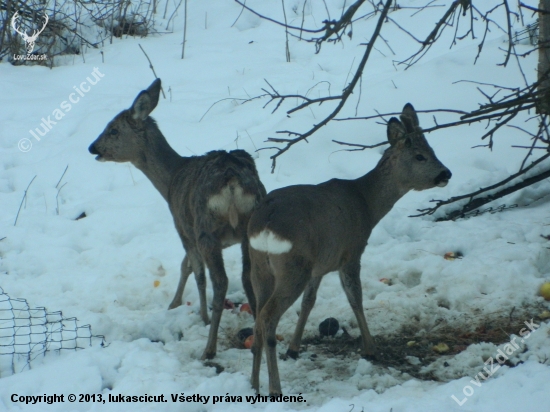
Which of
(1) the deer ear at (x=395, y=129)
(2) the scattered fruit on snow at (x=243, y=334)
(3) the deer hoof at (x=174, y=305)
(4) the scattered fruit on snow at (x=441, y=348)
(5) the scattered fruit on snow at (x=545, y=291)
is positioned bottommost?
(4) the scattered fruit on snow at (x=441, y=348)

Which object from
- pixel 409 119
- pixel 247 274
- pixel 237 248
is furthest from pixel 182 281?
pixel 409 119

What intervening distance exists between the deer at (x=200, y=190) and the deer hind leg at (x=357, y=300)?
30.3 inches

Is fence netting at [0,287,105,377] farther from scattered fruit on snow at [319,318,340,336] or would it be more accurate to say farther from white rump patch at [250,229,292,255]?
scattered fruit on snow at [319,318,340,336]

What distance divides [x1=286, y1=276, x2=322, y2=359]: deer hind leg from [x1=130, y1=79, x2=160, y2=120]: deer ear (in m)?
2.68

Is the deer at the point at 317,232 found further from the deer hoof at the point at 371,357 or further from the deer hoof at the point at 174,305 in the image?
the deer hoof at the point at 174,305

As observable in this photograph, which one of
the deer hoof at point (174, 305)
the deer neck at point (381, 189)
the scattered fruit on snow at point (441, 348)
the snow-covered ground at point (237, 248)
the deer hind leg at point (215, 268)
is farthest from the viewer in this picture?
the deer hoof at point (174, 305)

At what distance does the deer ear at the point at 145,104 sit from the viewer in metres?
6.80

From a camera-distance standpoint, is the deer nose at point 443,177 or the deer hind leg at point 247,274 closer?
the deer hind leg at point 247,274

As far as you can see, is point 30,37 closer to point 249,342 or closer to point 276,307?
point 249,342

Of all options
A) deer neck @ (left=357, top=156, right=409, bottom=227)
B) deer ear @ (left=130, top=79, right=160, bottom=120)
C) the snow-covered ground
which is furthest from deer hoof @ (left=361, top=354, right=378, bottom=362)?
deer ear @ (left=130, top=79, right=160, bottom=120)

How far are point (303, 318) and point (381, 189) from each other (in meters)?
1.35

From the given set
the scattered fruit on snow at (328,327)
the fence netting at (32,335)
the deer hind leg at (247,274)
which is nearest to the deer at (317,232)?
the scattered fruit on snow at (328,327)

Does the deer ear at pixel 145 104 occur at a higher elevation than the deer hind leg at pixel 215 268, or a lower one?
higher

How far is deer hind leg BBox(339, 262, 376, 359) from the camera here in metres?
5.19
